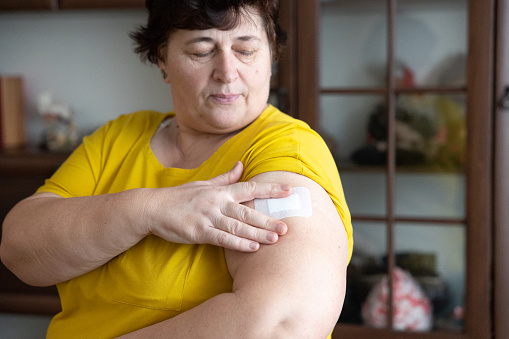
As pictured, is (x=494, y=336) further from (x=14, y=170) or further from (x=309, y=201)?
(x=14, y=170)

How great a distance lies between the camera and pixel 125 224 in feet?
3.03

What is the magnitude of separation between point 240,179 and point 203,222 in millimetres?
140

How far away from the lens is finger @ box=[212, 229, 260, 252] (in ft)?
2.71

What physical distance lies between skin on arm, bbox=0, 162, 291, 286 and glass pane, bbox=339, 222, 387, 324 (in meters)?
1.38

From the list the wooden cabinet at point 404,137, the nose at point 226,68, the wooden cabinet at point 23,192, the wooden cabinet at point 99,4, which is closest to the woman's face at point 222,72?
the nose at point 226,68

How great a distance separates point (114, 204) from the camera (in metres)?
0.94

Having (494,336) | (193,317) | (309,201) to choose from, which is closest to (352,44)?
(494,336)

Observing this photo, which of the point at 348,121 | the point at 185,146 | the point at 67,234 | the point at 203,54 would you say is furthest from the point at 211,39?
the point at 348,121

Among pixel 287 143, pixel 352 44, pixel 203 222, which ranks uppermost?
pixel 352 44

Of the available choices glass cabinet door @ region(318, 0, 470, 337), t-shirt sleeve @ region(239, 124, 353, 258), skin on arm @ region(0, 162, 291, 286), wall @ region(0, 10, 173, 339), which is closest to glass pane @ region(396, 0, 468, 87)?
glass cabinet door @ region(318, 0, 470, 337)

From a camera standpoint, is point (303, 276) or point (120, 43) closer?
point (303, 276)

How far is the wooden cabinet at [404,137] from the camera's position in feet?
6.60

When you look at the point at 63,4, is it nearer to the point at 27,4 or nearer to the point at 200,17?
the point at 27,4

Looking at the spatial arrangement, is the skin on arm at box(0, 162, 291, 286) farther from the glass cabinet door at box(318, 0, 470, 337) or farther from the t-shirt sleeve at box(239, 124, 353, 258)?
the glass cabinet door at box(318, 0, 470, 337)
